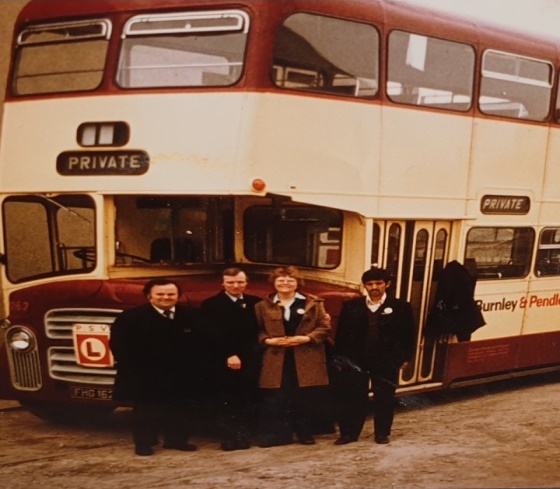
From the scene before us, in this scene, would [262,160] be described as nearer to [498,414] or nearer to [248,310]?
[248,310]

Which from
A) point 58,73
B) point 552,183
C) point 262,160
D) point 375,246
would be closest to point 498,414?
point 375,246

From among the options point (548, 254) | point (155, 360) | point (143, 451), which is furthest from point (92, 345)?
point (548, 254)

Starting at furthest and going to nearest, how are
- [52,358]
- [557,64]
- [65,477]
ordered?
[557,64], [52,358], [65,477]

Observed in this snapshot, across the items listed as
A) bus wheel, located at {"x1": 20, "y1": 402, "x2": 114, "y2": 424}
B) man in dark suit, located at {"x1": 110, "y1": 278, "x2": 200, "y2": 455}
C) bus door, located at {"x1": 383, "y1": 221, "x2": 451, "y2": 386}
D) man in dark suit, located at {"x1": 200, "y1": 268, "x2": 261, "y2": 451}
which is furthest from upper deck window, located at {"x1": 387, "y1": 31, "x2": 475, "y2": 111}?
bus wheel, located at {"x1": 20, "y1": 402, "x2": 114, "y2": 424}

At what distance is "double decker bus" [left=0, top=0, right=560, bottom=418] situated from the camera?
26.0ft

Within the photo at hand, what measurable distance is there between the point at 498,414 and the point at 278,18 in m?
4.46

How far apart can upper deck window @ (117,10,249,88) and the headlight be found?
2.39m

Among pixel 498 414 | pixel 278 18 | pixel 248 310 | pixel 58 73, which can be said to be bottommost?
pixel 498 414

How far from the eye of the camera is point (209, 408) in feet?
25.9

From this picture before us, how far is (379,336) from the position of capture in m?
7.75

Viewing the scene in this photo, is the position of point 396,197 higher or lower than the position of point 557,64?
lower

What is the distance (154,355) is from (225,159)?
1729mm

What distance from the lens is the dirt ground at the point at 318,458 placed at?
6.65 metres

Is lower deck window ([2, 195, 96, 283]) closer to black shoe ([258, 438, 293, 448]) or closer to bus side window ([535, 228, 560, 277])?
black shoe ([258, 438, 293, 448])
